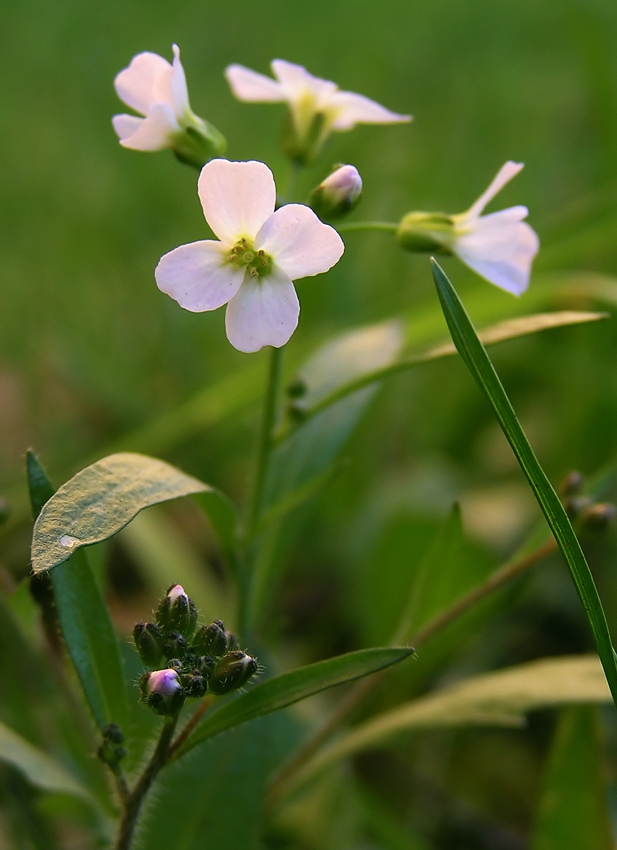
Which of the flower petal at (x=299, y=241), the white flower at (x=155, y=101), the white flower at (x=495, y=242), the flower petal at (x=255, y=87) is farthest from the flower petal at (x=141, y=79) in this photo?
the white flower at (x=495, y=242)

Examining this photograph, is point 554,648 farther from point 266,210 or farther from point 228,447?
point 266,210

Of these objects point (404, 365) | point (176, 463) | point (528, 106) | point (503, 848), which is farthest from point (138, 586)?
point (528, 106)

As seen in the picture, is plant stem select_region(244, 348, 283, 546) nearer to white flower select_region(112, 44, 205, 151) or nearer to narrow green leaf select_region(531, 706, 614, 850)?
white flower select_region(112, 44, 205, 151)

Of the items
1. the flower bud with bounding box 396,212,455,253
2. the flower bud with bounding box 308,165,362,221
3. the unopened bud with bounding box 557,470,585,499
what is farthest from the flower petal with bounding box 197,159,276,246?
the unopened bud with bounding box 557,470,585,499

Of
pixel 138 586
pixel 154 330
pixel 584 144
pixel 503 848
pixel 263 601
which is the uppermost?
pixel 584 144

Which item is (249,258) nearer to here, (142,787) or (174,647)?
(174,647)
